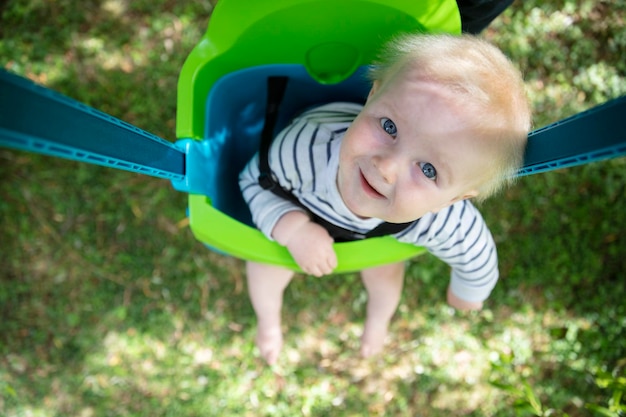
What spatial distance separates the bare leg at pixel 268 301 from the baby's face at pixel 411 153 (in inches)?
22.6

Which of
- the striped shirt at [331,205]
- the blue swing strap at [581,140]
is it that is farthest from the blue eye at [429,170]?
the striped shirt at [331,205]

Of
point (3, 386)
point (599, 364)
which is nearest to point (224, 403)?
point (3, 386)

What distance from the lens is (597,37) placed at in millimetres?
1801

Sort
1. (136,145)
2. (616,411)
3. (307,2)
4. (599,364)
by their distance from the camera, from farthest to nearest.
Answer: (599,364), (616,411), (307,2), (136,145)

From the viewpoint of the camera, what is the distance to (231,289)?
1.78 meters

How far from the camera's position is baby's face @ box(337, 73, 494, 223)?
0.87m

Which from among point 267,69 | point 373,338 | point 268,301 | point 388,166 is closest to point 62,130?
point 388,166

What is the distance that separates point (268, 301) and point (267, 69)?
0.65m

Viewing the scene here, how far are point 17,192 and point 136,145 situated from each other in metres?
1.23

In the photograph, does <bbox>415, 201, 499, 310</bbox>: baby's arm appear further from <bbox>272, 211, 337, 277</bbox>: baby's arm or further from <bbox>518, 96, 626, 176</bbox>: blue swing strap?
<bbox>518, 96, 626, 176</bbox>: blue swing strap

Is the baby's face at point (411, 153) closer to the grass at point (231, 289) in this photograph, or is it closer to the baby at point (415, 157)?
the baby at point (415, 157)

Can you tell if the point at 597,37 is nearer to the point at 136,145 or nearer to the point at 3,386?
the point at 136,145

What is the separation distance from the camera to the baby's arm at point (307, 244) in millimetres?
1179

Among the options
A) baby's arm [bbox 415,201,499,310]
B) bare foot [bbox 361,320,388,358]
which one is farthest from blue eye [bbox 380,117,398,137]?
bare foot [bbox 361,320,388,358]
